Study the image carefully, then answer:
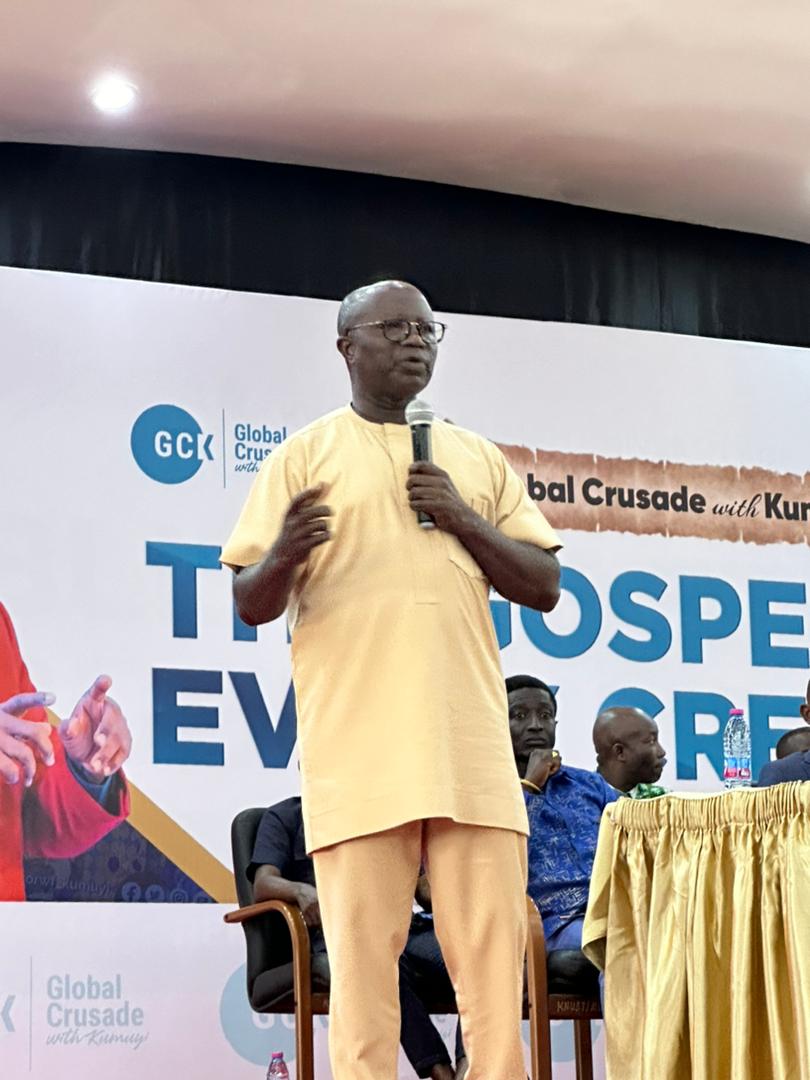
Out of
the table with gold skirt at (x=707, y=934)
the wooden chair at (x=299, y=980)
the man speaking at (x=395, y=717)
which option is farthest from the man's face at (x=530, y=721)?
the man speaking at (x=395, y=717)

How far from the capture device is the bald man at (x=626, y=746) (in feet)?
15.6

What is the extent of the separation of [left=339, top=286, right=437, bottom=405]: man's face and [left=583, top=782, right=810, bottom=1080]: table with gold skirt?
1.09 metres

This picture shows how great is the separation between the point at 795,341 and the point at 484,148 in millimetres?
1603

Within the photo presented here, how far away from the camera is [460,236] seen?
6414 millimetres

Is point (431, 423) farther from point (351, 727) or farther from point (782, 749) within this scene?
point (782, 749)

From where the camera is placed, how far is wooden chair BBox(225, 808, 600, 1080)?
3.73 metres

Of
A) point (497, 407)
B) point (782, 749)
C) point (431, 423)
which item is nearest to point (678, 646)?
point (782, 749)

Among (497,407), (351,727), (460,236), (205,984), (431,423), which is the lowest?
(205,984)

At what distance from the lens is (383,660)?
7.84 feet

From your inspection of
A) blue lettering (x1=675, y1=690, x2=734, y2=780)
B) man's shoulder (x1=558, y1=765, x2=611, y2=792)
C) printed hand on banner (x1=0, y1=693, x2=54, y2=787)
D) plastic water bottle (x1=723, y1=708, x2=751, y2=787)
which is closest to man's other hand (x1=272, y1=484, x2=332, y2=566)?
man's shoulder (x1=558, y1=765, x2=611, y2=792)

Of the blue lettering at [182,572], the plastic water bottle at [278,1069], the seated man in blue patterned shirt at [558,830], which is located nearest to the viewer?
the seated man in blue patterned shirt at [558,830]

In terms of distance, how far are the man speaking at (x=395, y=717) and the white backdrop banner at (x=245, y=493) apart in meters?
3.03

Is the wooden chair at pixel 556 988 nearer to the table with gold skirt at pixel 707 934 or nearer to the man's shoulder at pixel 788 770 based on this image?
the table with gold skirt at pixel 707 934

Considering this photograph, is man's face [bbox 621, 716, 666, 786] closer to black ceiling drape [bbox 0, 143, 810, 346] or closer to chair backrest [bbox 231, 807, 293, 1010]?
chair backrest [bbox 231, 807, 293, 1010]
